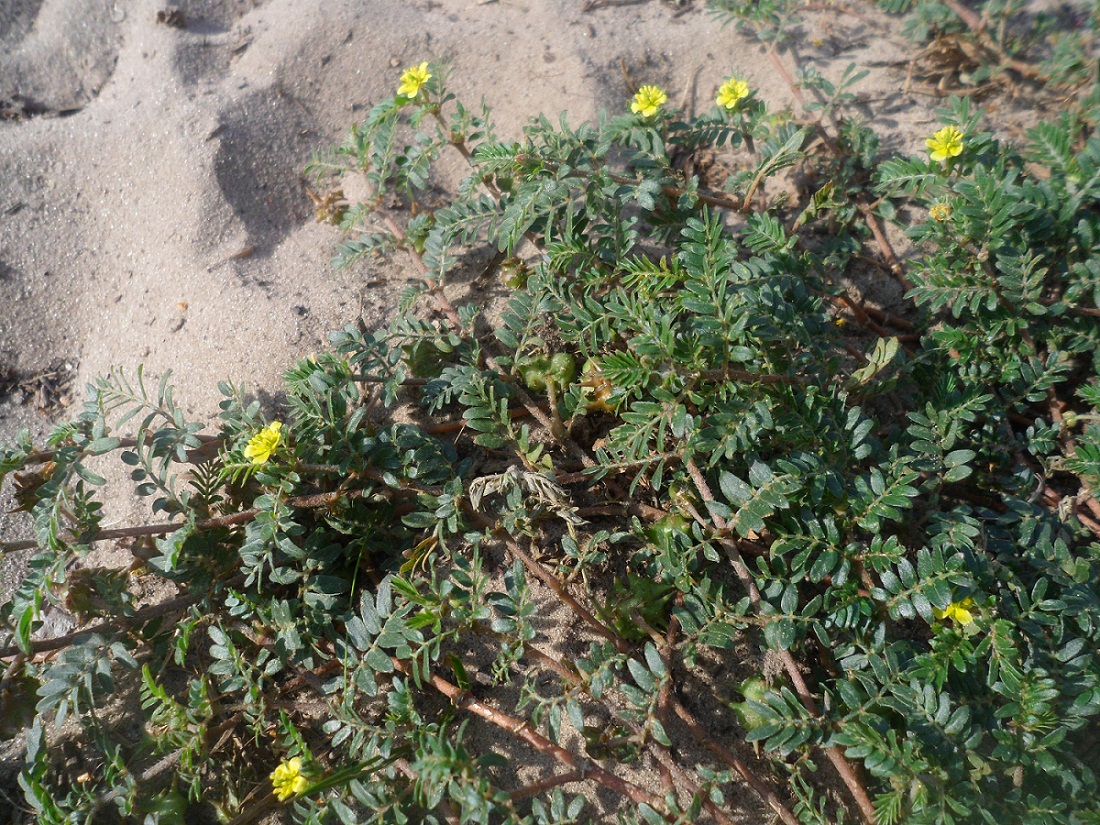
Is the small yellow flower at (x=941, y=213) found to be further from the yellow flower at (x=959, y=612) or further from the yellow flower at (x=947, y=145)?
the yellow flower at (x=959, y=612)

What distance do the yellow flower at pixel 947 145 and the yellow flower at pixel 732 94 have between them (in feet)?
2.21

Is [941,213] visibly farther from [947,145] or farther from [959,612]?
[959,612]

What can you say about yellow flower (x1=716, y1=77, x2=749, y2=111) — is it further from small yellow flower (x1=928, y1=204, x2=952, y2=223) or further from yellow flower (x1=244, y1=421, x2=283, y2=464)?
yellow flower (x1=244, y1=421, x2=283, y2=464)

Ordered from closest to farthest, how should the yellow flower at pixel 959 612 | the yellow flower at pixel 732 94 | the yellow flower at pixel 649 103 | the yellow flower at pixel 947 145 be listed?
the yellow flower at pixel 959 612
the yellow flower at pixel 947 145
the yellow flower at pixel 649 103
the yellow flower at pixel 732 94

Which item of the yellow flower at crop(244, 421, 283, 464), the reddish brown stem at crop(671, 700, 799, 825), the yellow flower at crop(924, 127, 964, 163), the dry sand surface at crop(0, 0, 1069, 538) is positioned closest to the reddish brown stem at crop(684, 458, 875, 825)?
the reddish brown stem at crop(671, 700, 799, 825)

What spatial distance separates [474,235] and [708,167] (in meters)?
1.10

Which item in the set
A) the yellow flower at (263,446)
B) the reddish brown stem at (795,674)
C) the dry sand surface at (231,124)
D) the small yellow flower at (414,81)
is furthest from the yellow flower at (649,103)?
the yellow flower at (263,446)

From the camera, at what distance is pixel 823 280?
2.52 m

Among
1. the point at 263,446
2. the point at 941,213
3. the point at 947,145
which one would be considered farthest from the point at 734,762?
the point at 947,145

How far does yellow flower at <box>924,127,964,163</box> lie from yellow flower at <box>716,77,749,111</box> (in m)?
0.67

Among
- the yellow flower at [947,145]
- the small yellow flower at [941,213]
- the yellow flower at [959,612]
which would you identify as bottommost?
the yellow flower at [959,612]

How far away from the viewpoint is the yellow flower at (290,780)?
1784 millimetres

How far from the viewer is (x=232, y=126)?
3.10 metres

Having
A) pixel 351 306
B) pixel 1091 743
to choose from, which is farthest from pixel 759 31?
pixel 1091 743
